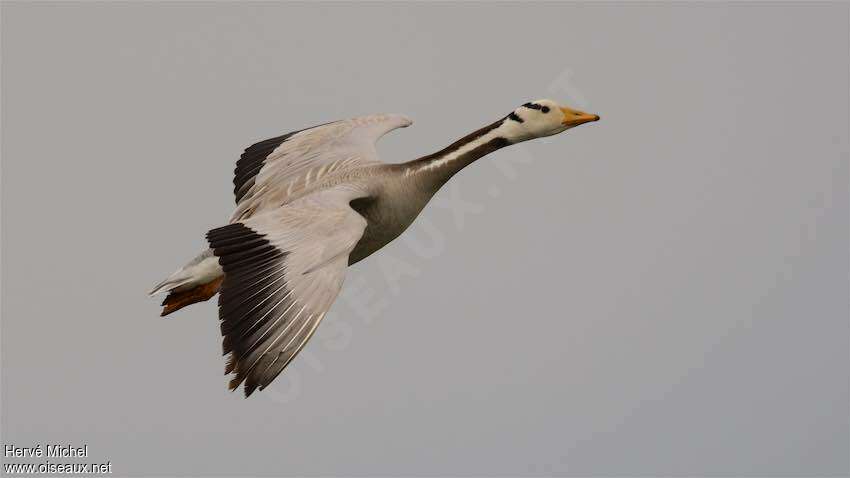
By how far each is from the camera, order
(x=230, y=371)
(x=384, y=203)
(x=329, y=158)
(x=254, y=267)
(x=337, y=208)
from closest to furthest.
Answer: (x=230, y=371)
(x=254, y=267)
(x=337, y=208)
(x=384, y=203)
(x=329, y=158)

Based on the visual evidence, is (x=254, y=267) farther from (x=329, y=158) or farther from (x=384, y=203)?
(x=329, y=158)

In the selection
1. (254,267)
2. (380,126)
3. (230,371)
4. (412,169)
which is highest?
(380,126)

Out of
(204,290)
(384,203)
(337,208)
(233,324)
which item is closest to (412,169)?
(384,203)

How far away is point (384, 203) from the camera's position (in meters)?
15.3

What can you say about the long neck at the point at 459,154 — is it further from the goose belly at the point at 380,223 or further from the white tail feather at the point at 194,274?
the white tail feather at the point at 194,274

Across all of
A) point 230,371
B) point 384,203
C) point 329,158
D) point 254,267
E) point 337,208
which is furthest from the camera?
point 329,158

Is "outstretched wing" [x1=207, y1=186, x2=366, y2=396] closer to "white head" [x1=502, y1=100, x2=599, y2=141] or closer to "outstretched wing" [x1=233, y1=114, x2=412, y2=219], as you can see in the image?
"outstretched wing" [x1=233, y1=114, x2=412, y2=219]

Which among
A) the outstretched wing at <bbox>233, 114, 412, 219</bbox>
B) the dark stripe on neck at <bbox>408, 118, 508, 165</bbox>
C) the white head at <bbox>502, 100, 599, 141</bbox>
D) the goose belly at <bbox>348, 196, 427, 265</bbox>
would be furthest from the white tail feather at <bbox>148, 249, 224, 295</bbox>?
the white head at <bbox>502, 100, 599, 141</bbox>

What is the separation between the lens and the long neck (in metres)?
15.6

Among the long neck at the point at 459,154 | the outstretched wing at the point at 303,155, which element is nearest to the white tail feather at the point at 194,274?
the outstretched wing at the point at 303,155

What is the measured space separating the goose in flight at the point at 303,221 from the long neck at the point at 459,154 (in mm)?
12

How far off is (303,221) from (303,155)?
11.0 feet

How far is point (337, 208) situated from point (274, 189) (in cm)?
228

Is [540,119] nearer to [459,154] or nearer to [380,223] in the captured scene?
[459,154]
